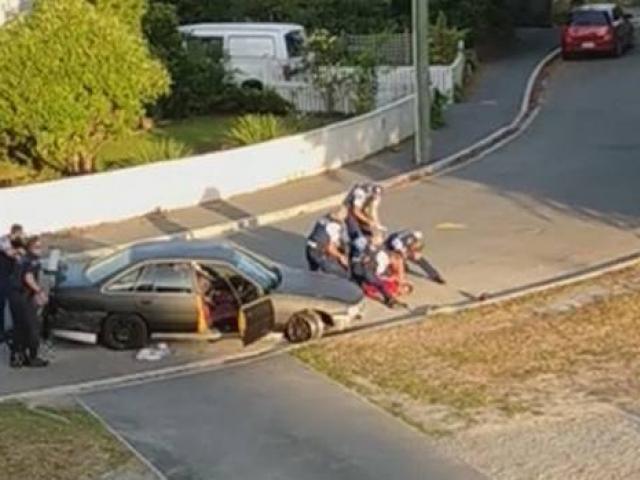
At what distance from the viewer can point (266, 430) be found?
15.2 meters

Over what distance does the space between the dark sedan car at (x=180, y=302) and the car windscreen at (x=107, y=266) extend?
0.02 meters

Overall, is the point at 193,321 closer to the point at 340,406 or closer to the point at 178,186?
the point at 340,406

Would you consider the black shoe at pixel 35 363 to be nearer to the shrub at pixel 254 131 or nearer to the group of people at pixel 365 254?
the group of people at pixel 365 254

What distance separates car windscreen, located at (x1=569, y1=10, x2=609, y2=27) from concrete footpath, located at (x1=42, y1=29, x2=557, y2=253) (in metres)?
3.06

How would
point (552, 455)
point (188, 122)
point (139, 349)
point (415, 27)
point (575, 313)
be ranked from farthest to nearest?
point (188, 122) → point (415, 27) → point (575, 313) → point (139, 349) → point (552, 455)

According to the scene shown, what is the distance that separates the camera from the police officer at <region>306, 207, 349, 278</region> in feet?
67.8

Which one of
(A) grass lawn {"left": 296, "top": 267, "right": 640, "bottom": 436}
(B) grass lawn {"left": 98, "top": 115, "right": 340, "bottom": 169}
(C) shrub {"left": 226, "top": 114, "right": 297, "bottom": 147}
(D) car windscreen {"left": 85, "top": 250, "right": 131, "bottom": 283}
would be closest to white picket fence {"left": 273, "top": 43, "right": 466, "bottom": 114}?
(B) grass lawn {"left": 98, "top": 115, "right": 340, "bottom": 169}

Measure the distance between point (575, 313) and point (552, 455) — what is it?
567cm

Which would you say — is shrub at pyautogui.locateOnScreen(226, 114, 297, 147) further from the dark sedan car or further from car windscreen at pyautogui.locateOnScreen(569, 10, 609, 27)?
car windscreen at pyautogui.locateOnScreen(569, 10, 609, 27)

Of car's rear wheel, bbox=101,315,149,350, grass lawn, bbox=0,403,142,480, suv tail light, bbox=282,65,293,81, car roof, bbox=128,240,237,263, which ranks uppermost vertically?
car roof, bbox=128,240,237,263

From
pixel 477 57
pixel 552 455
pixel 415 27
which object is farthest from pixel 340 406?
pixel 477 57

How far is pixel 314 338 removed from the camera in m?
18.8

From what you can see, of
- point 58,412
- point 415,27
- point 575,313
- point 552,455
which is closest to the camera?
point 552,455

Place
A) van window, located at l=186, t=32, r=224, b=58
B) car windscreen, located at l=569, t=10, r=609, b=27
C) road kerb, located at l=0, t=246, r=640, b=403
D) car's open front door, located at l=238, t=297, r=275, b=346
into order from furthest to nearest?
1. car windscreen, located at l=569, t=10, r=609, b=27
2. van window, located at l=186, t=32, r=224, b=58
3. car's open front door, located at l=238, t=297, r=275, b=346
4. road kerb, located at l=0, t=246, r=640, b=403
